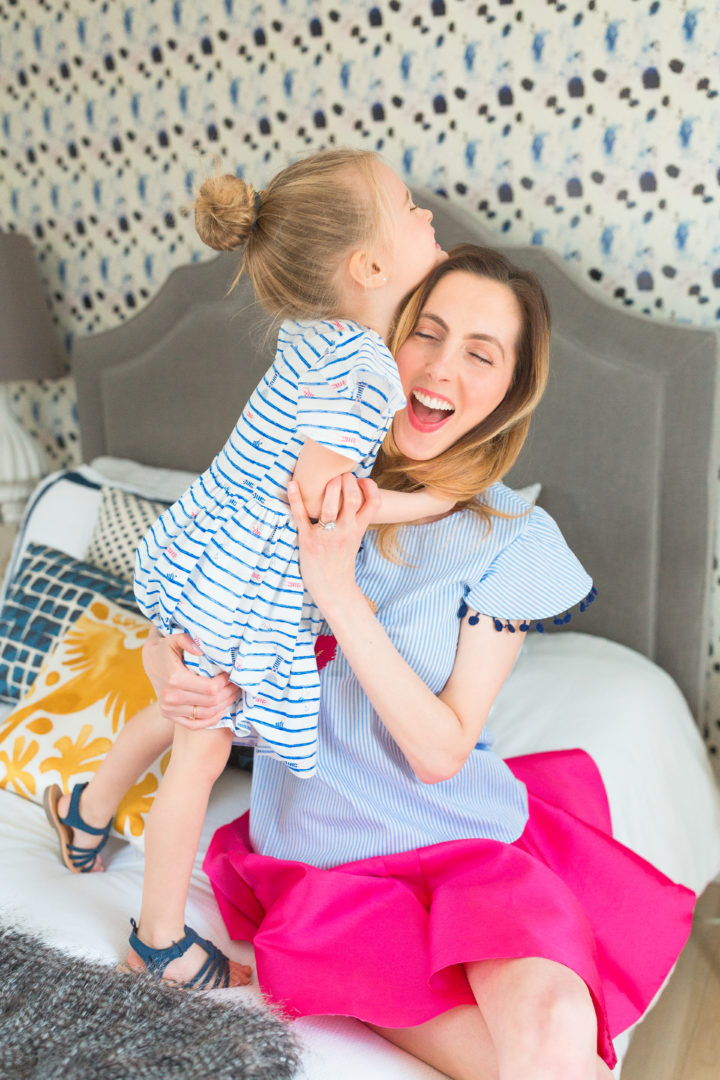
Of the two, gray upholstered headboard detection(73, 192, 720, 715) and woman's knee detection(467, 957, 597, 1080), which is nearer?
woman's knee detection(467, 957, 597, 1080)

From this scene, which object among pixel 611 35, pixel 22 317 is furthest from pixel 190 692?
pixel 22 317

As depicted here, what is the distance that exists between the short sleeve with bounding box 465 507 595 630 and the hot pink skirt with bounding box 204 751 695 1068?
0.30 m

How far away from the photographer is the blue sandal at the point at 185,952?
107cm

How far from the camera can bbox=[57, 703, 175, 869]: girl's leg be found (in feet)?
4.28

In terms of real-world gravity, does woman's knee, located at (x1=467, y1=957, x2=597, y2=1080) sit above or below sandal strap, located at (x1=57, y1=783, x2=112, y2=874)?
above

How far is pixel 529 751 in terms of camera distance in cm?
154

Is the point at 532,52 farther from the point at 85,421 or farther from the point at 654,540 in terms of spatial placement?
the point at 85,421

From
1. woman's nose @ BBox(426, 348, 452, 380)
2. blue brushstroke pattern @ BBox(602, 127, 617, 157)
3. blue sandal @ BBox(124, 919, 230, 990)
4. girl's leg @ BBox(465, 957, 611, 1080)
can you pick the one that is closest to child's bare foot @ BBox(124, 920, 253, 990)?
blue sandal @ BBox(124, 919, 230, 990)

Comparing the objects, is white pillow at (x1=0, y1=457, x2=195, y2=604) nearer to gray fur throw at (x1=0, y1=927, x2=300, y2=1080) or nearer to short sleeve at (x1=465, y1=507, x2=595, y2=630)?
short sleeve at (x1=465, y1=507, x2=595, y2=630)

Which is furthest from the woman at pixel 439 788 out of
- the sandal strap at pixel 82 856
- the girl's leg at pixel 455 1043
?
the sandal strap at pixel 82 856

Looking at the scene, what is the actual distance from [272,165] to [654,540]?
1335mm

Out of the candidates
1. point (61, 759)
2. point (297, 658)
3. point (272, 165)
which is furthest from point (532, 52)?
point (61, 759)

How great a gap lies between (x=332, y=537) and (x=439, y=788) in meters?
0.38

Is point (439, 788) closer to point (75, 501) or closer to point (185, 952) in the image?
point (185, 952)
